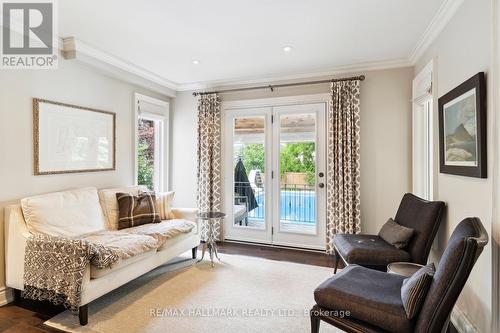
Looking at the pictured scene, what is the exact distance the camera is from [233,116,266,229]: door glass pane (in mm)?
4328

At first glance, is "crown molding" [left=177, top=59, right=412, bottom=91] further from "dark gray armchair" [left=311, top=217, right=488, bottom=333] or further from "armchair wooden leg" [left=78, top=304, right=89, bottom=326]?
"armchair wooden leg" [left=78, top=304, right=89, bottom=326]

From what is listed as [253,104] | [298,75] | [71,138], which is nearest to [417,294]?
[298,75]

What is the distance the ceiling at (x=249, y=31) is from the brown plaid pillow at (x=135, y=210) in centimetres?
176

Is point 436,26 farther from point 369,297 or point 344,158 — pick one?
point 369,297

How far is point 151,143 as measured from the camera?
182 inches

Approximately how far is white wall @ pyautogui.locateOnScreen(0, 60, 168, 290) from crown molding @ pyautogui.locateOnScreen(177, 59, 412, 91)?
1202mm

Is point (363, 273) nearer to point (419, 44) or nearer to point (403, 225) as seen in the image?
point (403, 225)

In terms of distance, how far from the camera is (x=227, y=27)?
2674mm

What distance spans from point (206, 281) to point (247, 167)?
195 centimetres

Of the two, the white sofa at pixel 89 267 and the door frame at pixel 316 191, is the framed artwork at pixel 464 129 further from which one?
the white sofa at pixel 89 267

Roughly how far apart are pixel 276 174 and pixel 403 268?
2225mm

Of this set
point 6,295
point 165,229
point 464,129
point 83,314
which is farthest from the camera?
point 165,229

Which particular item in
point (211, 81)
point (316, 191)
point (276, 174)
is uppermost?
point (211, 81)

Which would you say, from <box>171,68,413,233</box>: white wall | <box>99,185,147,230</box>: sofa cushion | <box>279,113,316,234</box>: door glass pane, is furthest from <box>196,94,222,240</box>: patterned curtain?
<box>171,68,413,233</box>: white wall
